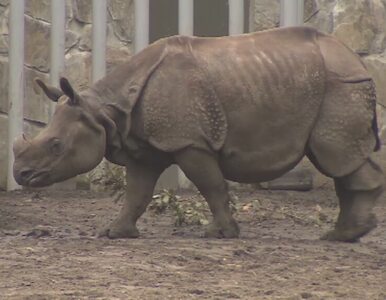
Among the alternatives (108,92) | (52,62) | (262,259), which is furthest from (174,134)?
(52,62)

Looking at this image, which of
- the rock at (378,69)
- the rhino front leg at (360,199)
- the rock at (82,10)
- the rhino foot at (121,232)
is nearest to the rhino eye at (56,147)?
the rhino foot at (121,232)

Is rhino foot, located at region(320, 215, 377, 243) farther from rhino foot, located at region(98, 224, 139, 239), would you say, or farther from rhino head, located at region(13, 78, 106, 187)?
rhino head, located at region(13, 78, 106, 187)

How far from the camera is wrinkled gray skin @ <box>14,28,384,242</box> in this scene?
684 cm

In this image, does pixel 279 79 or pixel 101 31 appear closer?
Result: pixel 279 79

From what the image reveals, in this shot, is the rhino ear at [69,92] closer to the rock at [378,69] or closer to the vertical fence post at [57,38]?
the vertical fence post at [57,38]

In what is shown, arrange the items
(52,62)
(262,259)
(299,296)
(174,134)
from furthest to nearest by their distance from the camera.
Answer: (52,62) → (174,134) → (262,259) → (299,296)

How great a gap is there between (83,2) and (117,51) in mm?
434

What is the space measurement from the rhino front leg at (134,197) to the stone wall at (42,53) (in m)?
2.64

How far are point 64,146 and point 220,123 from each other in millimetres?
813

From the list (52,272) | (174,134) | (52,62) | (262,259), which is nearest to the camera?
(52,272)

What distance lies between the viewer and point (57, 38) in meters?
9.49

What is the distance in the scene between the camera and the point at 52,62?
9.53m

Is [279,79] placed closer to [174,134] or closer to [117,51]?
[174,134]

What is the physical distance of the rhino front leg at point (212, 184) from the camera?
22.5 feet
